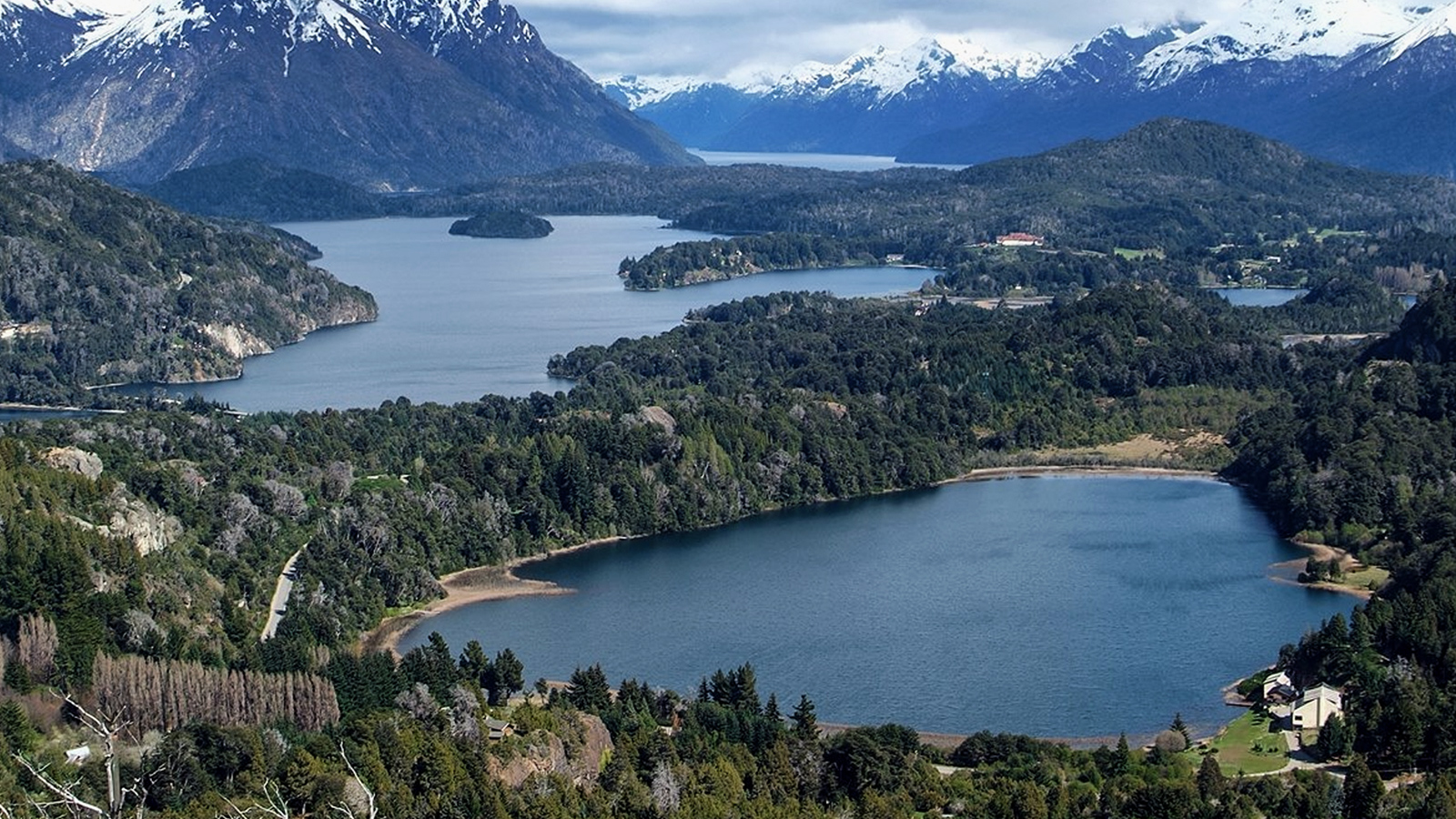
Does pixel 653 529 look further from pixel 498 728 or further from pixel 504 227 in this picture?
pixel 504 227

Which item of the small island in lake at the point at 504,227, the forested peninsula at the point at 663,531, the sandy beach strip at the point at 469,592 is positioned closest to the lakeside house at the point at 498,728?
the forested peninsula at the point at 663,531

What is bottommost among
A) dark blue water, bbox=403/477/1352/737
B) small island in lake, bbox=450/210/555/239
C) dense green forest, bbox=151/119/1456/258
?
dark blue water, bbox=403/477/1352/737

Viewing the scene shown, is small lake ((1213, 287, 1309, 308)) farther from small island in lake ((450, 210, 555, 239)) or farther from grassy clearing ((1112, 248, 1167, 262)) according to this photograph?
small island in lake ((450, 210, 555, 239))

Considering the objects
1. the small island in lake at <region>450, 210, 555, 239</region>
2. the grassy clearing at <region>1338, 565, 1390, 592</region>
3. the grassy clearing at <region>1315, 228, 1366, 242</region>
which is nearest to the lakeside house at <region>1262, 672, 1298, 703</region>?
the grassy clearing at <region>1338, 565, 1390, 592</region>

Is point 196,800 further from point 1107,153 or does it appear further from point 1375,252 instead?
point 1107,153

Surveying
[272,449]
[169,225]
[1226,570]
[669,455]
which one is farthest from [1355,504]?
[169,225]

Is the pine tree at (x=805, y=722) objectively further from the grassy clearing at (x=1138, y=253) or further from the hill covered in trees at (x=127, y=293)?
the grassy clearing at (x=1138, y=253)
